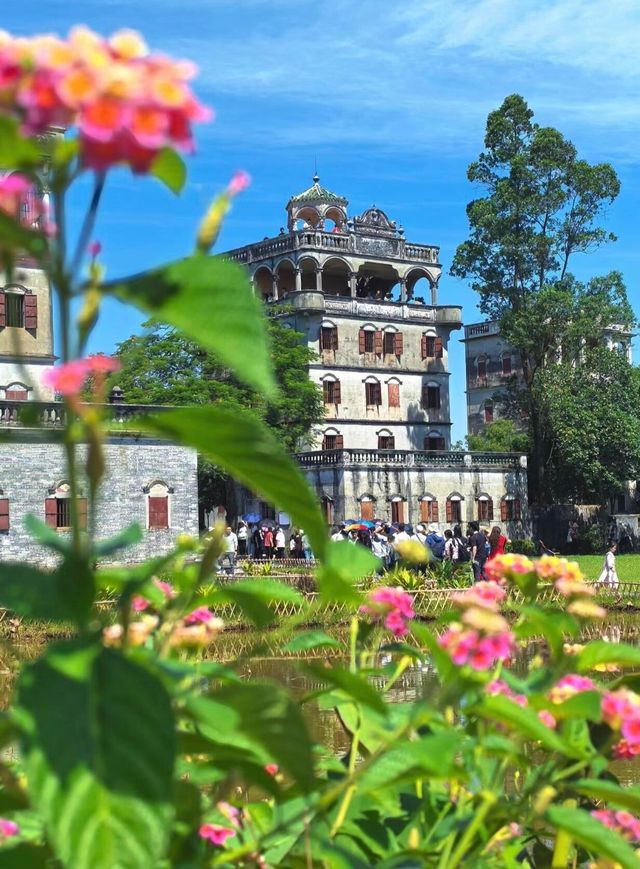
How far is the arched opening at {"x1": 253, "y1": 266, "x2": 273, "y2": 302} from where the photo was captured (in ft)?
153

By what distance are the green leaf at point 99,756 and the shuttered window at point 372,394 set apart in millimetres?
44127

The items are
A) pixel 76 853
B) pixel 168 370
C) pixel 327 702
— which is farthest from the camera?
pixel 168 370

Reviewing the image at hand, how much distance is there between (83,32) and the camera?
A: 1.11 metres

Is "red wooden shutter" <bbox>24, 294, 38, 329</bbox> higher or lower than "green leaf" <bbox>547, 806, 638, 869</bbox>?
higher

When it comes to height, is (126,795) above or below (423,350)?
below

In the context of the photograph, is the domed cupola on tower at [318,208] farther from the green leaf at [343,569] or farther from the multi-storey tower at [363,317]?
the green leaf at [343,569]

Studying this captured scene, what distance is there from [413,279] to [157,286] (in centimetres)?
4781

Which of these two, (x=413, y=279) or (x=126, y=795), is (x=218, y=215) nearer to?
(x=126, y=795)

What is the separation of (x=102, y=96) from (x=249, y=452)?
0.39 m

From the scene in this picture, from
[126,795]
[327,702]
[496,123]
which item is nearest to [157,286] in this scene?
[126,795]

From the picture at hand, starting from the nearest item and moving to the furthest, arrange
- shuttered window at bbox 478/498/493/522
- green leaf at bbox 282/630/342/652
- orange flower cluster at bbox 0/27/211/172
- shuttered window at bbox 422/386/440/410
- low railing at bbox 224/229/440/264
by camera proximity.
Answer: orange flower cluster at bbox 0/27/211/172 < green leaf at bbox 282/630/342/652 < shuttered window at bbox 478/498/493/522 < low railing at bbox 224/229/440/264 < shuttered window at bbox 422/386/440/410

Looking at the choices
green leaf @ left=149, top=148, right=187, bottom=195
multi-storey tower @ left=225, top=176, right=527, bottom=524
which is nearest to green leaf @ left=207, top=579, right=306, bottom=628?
green leaf @ left=149, top=148, right=187, bottom=195

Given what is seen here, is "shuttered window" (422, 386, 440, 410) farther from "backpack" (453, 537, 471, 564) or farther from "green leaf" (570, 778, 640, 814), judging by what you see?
"green leaf" (570, 778, 640, 814)

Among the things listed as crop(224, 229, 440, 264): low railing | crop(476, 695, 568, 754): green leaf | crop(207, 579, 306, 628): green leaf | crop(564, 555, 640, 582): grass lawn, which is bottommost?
crop(564, 555, 640, 582): grass lawn
